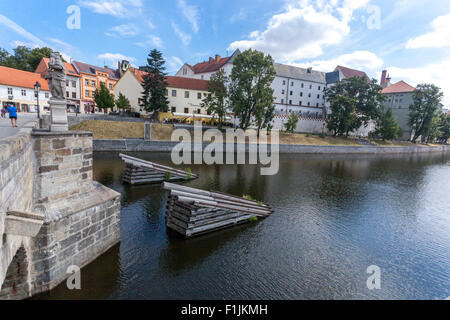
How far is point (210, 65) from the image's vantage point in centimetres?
6694

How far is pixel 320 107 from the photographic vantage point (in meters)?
73.6

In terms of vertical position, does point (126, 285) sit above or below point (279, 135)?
below

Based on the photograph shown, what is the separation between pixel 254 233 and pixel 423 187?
2380cm

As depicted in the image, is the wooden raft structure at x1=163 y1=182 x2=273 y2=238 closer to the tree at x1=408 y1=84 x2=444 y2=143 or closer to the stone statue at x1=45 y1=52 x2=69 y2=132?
the stone statue at x1=45 y1=52 x2=69 y2=132

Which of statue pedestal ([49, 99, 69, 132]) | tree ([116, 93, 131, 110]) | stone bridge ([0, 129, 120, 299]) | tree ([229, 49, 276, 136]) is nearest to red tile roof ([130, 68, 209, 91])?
tree ([116, 93, 131, 110])

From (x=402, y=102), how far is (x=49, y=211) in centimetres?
9537

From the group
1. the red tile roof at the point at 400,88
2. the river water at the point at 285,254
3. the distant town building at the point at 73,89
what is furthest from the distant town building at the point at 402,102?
the distant town building at the point at 73,89

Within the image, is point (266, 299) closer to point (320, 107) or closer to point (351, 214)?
point (351, 214)

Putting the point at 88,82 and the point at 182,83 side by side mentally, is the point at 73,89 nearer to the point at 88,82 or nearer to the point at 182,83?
the point at 88,82

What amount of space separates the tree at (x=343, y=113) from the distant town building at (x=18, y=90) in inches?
2401

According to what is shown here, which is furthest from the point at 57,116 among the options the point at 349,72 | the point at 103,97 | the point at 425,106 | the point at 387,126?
the point at 349,72

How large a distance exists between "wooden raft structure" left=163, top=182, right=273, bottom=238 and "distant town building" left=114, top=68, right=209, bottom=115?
37.7 m

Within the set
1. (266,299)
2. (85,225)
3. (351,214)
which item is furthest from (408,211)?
(85,225)

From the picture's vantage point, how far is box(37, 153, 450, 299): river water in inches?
300
